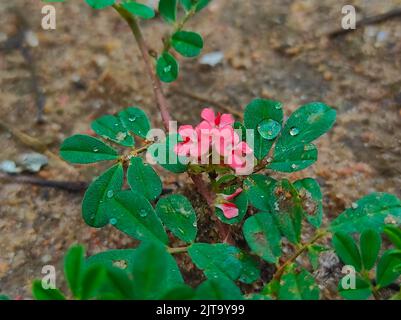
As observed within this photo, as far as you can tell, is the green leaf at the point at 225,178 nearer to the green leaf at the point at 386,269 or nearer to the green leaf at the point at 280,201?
the green leaf at the point at 280,201

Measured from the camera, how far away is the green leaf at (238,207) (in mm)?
1198

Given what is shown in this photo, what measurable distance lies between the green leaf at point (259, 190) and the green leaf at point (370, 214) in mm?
141

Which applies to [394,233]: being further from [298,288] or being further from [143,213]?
[143,213]

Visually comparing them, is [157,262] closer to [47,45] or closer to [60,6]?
[47,45]

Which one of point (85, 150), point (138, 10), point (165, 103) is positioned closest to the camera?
point (85, 150)

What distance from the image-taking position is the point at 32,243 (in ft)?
4.83

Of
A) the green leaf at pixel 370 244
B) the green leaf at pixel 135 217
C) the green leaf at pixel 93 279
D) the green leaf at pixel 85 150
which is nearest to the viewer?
the green leaf at pixel 93 279

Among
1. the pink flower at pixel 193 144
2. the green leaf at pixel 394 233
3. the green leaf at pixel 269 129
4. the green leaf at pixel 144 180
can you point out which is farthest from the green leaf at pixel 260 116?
the green leaf at pixel 394 233

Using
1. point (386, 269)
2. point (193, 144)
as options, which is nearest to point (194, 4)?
point (193, 144)

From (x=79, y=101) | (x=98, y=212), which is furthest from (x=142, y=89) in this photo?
(x=98, y=212)

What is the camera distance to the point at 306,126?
4.02ft

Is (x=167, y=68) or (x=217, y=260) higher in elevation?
(x=167, y=68)

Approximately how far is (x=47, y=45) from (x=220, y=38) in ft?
1.85

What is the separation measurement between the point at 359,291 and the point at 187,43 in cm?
74
